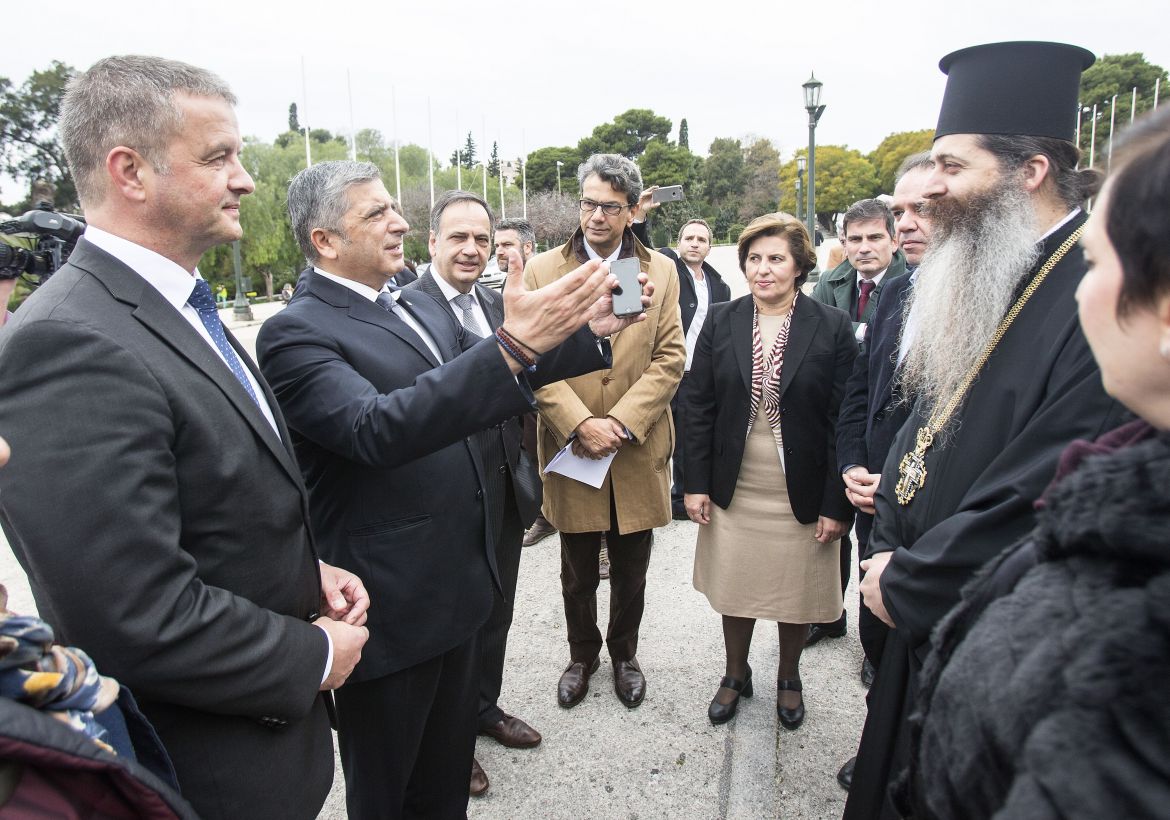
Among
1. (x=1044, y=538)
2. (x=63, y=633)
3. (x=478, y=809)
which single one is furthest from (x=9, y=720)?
(x=478, y=809)

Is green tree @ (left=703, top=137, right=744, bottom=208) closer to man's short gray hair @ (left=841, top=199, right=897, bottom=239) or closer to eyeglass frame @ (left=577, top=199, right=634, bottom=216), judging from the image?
man's short gray hair @ (left=841, top=199, right=897, bottom=239)

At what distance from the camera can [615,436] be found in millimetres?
3256

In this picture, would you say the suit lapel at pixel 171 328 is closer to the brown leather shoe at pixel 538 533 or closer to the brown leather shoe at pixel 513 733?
the brown leather shoe at pixel 513 733

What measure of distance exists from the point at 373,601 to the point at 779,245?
7.66 ft

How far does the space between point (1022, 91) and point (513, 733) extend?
10.3 feet

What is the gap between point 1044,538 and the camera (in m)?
0.96

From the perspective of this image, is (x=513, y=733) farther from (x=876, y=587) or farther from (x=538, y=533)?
(x=538, y=533)

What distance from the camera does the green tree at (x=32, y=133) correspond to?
29828 millimetres

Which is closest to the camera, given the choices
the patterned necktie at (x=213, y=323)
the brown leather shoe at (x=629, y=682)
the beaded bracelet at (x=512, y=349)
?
the patterned necktie at (x=213, y=323)

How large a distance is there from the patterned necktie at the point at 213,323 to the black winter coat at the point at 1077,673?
5.07 feet

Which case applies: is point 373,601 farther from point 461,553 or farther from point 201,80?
point 201,80

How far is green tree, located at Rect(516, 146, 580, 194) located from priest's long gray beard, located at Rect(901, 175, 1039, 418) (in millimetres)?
69327

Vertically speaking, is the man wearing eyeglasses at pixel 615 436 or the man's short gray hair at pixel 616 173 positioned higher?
the man's short gray hair at pixel 616 173

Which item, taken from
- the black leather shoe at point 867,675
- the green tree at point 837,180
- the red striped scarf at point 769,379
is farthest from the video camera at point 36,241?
the green tree at point 837,180
